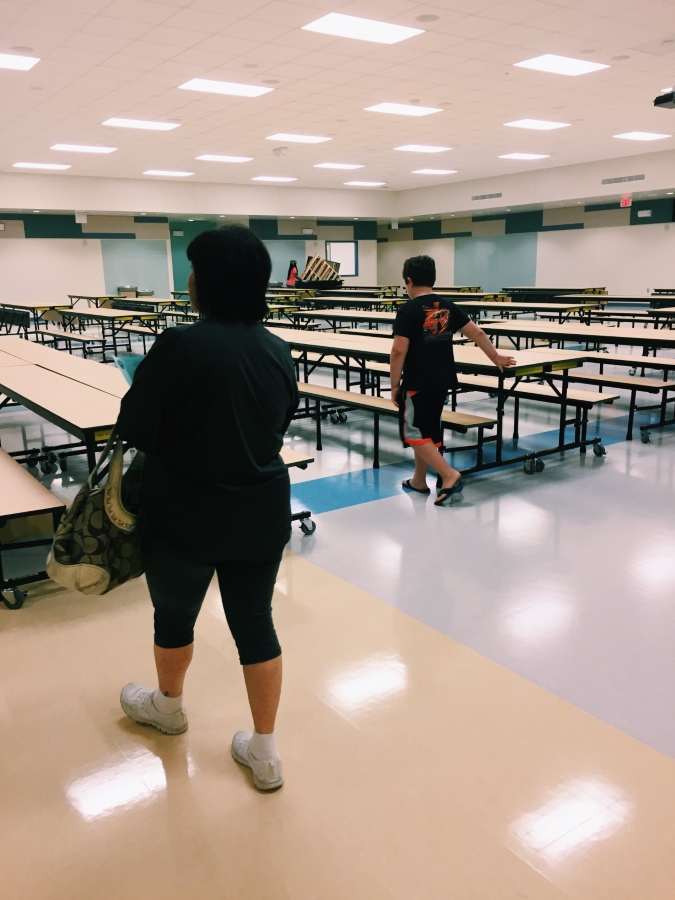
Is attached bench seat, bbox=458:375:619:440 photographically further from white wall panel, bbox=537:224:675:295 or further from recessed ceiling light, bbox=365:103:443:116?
white wall panel, bbox=537:224:675:295

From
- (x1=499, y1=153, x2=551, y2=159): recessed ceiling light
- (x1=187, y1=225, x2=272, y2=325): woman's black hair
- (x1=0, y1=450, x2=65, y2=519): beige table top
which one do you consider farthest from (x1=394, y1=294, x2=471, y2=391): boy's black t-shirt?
(x1=499, y1=153, x2=551, y2=159): recessed ceiling light

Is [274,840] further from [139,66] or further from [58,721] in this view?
[139,66]

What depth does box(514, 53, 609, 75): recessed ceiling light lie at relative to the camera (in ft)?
24.0

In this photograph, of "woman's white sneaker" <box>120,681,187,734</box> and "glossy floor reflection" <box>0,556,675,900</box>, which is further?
"woman's white sneaker" <box>120,681,187,734</box>

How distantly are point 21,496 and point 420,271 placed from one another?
225cm

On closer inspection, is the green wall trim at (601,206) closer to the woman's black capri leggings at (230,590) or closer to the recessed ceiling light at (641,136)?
the recessed ceiling light at (641,136)

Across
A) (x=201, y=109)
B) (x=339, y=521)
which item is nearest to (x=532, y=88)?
(x=201, y=109)

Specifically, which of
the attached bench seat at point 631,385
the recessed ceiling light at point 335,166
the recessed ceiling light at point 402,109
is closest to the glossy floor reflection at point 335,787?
the attached bench seat at point 631,385

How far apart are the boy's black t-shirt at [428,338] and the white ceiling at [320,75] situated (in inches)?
130

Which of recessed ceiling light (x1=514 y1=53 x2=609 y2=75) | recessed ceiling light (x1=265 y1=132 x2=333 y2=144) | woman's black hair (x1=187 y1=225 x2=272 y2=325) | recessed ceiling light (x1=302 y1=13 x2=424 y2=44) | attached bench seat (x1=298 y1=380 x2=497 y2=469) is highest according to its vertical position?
recessed ceiling light (x1=265 y1=132 x2=333 y2=144)

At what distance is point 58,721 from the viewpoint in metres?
2.02

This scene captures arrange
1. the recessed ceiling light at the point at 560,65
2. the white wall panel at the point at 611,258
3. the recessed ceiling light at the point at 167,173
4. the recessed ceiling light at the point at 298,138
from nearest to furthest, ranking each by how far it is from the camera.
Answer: the recessed ceiling light at the point at 560,65, the recessed ceiling light at the point at 298,138, the recessed ceiling light at the point at 167,173, the white wall panel at the point at 611,258

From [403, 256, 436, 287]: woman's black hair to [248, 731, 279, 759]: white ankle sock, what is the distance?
8.70 feet

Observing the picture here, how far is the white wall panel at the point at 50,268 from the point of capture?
17016mm
